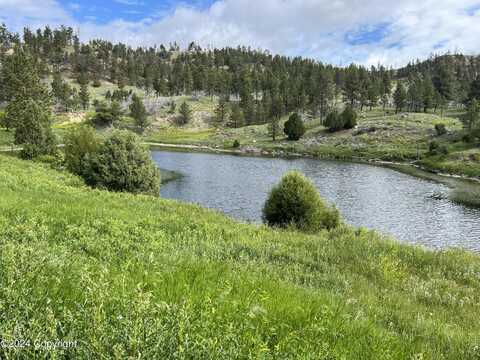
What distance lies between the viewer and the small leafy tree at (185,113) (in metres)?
178

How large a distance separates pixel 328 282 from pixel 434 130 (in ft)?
420

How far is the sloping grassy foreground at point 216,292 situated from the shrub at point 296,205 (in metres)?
8.66

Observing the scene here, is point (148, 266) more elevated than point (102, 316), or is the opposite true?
point (102, 316)

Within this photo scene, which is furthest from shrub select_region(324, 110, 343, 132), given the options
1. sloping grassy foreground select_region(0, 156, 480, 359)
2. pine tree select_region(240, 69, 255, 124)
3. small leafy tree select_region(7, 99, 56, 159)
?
sloping grassy foreground select_region(0, 156, 480, 359)

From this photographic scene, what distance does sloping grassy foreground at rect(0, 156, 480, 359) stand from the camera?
382 centimetres

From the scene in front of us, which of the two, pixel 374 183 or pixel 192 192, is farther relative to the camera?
pixel 374 183

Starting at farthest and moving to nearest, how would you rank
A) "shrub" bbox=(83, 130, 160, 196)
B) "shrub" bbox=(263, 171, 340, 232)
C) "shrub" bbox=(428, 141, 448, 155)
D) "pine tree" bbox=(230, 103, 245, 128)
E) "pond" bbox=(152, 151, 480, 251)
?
"pine tree" bbox=(230, 103, 245, 128) → "shrub" bbox=(428, 141, 448, 155) → "pond" bbox=(152, 151, 480, 251) → "shrub" bbox=(83, 130, 160, 196) → "shrub" bbox=(263, 171, 340, 232)

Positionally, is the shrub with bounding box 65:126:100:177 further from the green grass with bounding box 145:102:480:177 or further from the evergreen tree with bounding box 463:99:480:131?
the evergreen tree with bounding box 463:99:480:131

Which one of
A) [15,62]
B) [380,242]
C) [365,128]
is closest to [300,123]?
[365,128]

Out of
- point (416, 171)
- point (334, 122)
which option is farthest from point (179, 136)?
point (416, 171)

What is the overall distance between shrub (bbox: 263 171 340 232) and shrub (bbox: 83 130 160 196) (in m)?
12.5

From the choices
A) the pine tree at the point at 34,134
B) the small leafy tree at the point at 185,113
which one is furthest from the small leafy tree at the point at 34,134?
the small leafy tree at the point at 185,113

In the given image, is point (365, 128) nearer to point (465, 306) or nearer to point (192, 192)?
point (192, 192)

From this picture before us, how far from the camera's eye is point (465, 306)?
Answer: 11227 millimetres
